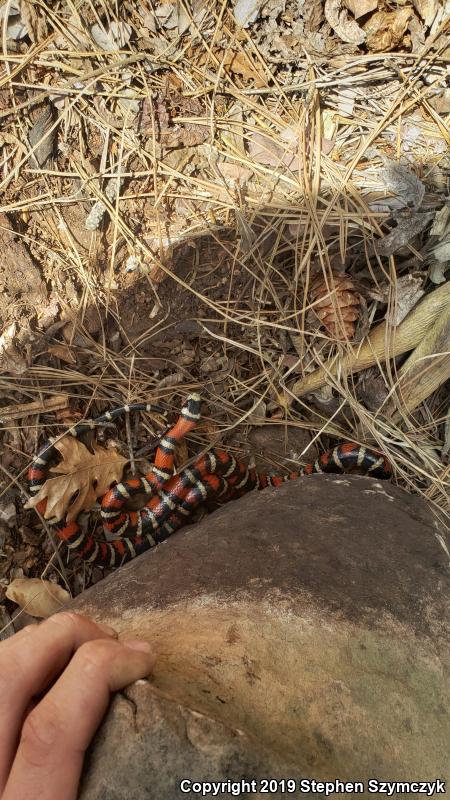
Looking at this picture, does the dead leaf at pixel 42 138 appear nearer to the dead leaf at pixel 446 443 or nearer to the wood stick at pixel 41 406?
the wood stick at pixel 41 406

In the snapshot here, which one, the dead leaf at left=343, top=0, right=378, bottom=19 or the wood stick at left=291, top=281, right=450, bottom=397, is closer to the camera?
the wood stick at left=291, top=281, right=450, bottom=397

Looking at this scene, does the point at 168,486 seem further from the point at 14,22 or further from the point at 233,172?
the point at 14,22

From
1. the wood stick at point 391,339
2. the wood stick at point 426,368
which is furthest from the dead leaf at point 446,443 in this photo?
the wood stick at point 391,339

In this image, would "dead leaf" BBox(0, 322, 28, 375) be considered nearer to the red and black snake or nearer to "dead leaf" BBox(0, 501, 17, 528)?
the red and black snake

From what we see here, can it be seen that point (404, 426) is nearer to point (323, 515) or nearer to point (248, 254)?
point (323, 515)

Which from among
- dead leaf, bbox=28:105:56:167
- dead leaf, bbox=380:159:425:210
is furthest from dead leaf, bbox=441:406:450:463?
dead leaf, bbox=28:105:56:167
